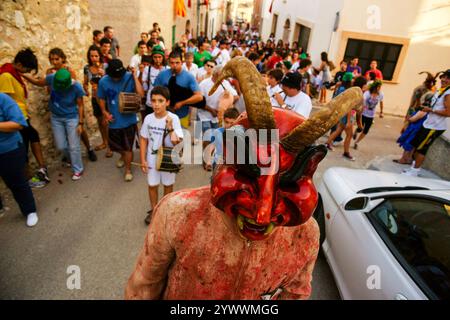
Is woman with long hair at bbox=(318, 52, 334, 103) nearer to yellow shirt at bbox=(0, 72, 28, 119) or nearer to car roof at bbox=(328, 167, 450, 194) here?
car roof at bbox=(328, 167, 450, 194)

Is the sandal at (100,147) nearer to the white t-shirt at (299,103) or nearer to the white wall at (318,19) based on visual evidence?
the white t-shirt at (299,103)

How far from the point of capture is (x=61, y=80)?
4.84 metres

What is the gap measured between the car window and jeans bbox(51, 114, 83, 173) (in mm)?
4681

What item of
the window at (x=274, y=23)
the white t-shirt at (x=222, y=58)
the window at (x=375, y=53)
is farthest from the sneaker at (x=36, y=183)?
the window at (x=274, y=23)

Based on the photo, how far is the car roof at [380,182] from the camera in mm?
3649

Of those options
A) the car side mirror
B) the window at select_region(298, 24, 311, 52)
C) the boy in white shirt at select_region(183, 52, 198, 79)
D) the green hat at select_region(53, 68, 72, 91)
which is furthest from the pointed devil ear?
the window at select_region(298, 24, 311, 52)

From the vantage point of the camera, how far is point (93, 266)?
3.71 meters

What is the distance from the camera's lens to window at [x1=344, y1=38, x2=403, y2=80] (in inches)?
484

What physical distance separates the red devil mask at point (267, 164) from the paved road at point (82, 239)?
293 centimetres

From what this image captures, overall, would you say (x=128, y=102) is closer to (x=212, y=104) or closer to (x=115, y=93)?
(x=115, y=93)

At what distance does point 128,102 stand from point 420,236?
4343 millimetres

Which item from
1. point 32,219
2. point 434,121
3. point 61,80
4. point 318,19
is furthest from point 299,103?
point 318,19

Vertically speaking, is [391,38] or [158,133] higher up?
[391,38]
